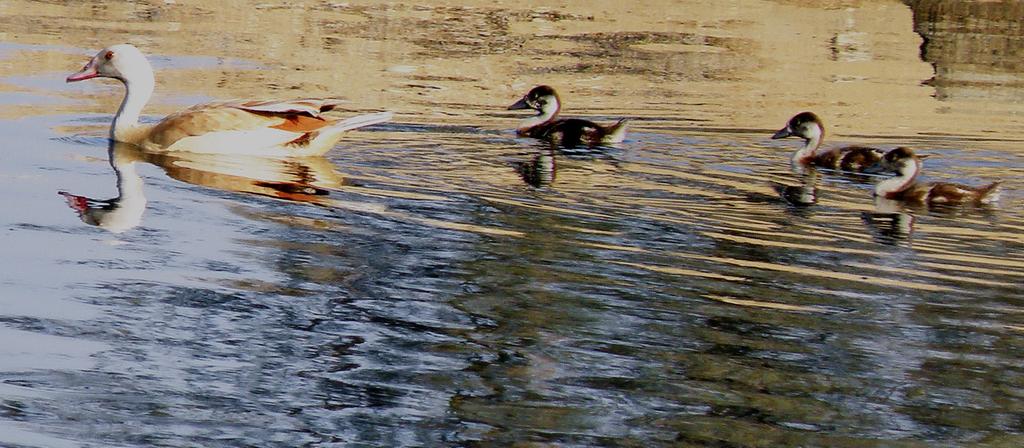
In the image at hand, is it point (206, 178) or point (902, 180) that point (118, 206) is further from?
point (902, 180)

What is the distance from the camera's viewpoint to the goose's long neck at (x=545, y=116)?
40.8ft

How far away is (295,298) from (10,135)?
4706mm

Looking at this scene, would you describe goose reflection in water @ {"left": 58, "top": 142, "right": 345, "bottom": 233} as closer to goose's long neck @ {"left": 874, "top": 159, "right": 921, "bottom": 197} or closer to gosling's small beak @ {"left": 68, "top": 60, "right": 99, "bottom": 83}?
gosling's small beak @ {"left": 68, "top": 60, "right": 99, "bottom": 83}

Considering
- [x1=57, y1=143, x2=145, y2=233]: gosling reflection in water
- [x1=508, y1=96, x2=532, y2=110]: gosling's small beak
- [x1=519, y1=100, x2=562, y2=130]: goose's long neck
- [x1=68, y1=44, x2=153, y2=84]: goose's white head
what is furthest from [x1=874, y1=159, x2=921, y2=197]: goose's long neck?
[x1=68, y1=44, x2=153, y2=84]: goose's white head

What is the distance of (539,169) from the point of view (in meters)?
10.6

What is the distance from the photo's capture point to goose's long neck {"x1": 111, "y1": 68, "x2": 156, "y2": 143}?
35.5 feet

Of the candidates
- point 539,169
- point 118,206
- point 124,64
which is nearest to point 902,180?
point 539,169

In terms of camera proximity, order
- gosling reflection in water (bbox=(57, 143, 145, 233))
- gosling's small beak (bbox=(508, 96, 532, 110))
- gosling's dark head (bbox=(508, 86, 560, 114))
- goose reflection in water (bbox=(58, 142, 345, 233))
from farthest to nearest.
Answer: gosling's small beak (bbox=(508, 96, 532, 110)) < gosling's dark head (bbox=(508, 86, 560, 114)) < goose reflection in water (bbox=(58, 142, 345, 233)) < gosling reflection in water (bbox=(57, 143, 145, 233))

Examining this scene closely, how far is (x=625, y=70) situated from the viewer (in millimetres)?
16156

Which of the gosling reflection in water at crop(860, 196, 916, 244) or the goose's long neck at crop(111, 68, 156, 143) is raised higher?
the goose's long neck at crop(111, 68, 156, 143)

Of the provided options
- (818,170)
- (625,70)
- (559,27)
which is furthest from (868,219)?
(559,27)

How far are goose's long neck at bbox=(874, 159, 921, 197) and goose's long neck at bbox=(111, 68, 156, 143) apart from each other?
15.1 feet

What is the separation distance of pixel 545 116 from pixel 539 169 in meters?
2.06

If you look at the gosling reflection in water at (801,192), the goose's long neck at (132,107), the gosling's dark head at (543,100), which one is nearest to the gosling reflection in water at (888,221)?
the gosling reflection in water at (801,192)
